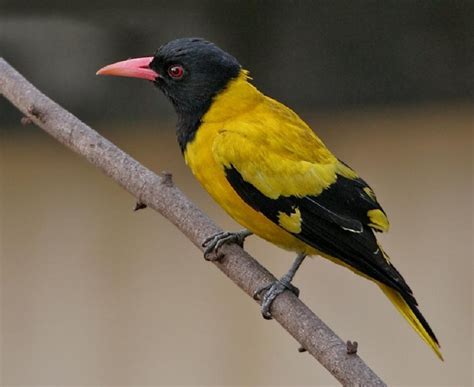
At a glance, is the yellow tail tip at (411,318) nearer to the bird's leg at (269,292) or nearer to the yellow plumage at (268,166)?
the yellow plumage at (268,166)

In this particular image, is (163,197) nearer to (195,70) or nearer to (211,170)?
(211,170)

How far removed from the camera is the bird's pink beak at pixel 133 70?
10.7 feet

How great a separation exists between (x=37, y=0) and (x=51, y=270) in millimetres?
1174

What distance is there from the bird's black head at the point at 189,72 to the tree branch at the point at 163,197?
0.15 m

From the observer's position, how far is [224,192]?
311cm

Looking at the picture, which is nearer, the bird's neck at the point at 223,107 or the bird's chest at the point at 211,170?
the bird's chest at the point at 211,170

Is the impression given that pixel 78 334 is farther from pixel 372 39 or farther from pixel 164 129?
pixel 372 39

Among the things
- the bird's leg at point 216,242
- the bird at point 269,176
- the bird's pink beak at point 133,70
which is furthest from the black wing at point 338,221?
the bird's pink beak at point 133,70

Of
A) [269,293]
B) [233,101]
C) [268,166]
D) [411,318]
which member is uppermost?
[233,101]

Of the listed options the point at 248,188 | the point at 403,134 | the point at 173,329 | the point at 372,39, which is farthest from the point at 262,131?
the point at 173,329

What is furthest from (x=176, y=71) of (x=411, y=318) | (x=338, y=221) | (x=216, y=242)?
(x=411, y=318)

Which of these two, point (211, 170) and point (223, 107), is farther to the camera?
point (223, 107)

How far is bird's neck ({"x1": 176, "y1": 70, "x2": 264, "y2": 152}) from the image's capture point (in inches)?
127

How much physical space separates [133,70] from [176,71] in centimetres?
11
